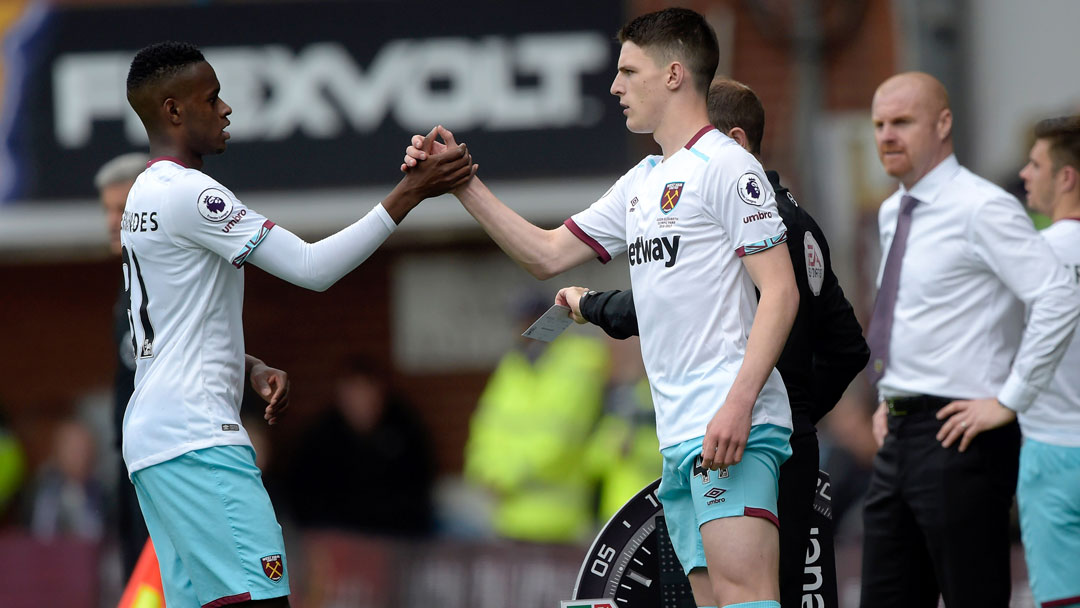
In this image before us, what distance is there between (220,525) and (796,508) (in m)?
1.77

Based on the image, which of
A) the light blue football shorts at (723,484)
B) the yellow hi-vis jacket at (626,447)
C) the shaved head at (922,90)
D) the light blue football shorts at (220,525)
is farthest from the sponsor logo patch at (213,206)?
the yellow hi-vis jacket at (626,447)

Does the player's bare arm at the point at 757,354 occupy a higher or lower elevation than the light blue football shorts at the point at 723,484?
higher

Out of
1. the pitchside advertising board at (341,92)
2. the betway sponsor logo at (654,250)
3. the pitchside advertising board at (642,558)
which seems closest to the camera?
the betway sponsor logo at (654,250)

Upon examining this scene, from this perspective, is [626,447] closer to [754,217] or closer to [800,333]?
[800,333]

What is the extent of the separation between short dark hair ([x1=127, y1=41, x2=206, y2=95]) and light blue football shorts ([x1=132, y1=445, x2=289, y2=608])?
118 cm

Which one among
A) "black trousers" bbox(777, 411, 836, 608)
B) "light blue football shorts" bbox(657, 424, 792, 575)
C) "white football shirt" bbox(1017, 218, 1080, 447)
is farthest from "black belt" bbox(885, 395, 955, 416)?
"light blue football shorts" bbox(657, 424, 792, 575)

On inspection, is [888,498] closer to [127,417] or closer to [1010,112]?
[127,417]

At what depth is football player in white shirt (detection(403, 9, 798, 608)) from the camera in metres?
4.26

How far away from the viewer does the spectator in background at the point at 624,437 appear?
9.19m

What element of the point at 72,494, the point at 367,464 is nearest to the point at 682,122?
the point at 367,464

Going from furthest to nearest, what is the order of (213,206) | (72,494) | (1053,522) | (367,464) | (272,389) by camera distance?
(72,494)
(367,464)
(1053,522)
(272,389)
(213,206)

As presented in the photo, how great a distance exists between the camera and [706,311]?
4379 mm

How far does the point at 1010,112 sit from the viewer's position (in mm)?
12797

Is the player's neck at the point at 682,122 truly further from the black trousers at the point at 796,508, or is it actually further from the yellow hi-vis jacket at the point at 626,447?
the yellow hi-vis jacket at the point at 626,447
